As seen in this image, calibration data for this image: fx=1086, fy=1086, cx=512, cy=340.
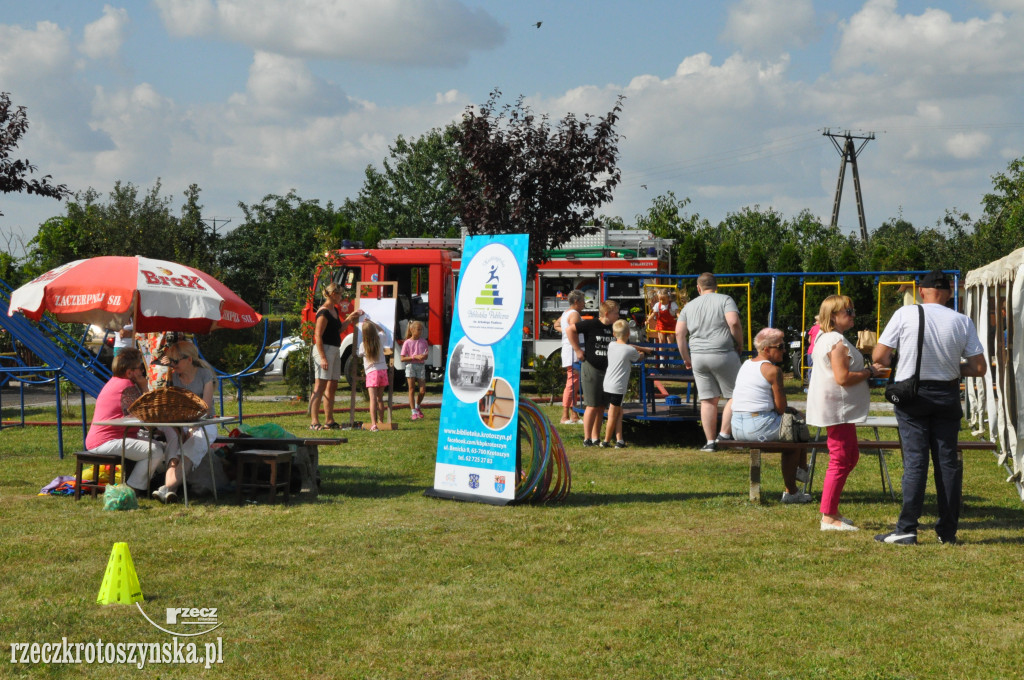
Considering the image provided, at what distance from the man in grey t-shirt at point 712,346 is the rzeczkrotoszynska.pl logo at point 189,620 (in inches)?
263

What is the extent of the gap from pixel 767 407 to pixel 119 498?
501 centimetres

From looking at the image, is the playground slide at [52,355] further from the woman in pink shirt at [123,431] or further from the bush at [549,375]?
the bush at [549,375]

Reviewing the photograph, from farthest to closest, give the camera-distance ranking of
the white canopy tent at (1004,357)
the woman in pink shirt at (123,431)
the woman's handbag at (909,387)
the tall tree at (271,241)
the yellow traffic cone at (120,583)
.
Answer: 1. the tall tree at (271,241)
2. the white canopy tent at (1004,357)
3. the woman in pink shirt at (123,431)
4. the woman's handbag at (909,387)
5. the yellow traffic cone at (120,583)

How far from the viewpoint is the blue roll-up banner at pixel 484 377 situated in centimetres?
822

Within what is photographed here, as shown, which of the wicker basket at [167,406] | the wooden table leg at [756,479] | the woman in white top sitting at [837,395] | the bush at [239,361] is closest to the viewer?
the woman in white top sitting at [837,395]

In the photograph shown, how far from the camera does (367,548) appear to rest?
675 centimetres

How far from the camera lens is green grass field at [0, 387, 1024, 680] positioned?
15.1 ft

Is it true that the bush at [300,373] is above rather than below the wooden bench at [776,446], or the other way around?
above

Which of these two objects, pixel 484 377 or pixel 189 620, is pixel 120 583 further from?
pixel 484 377

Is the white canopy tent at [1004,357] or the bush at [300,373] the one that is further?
the bush at [300,373]

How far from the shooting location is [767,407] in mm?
8562

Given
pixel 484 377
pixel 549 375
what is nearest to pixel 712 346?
pixel 484 377

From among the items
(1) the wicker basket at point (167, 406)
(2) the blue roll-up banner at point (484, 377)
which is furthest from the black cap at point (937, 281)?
(1) the wicker basket at point (167, 406)

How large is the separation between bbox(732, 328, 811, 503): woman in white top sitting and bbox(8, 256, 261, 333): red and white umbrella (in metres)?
4.62
